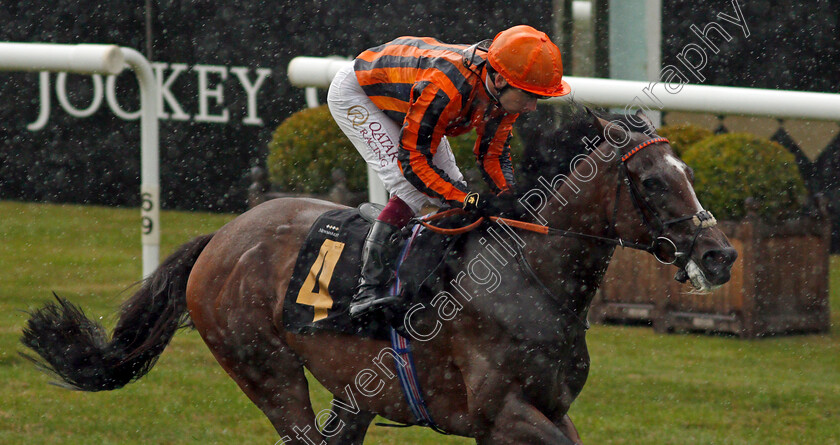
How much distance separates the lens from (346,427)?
13.3ft

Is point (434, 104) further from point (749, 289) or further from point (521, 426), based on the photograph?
point (749, 289)

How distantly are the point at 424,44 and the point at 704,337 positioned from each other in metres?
4.46

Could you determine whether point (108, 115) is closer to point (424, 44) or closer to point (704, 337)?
point (704, 337)

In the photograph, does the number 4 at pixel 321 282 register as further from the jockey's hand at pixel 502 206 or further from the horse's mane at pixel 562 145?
the horse's mane at pixel 562 145

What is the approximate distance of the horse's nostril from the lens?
9.64 feet

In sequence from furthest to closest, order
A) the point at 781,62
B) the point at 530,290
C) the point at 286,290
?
the point at 781,62 < the point at 286,290 < the point at 530,290

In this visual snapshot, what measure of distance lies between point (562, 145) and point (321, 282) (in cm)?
99

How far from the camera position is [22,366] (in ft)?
20.5

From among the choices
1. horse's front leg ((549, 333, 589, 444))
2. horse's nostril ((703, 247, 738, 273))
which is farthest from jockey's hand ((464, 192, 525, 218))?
horse's nostril ((703, 247, 738, 273))

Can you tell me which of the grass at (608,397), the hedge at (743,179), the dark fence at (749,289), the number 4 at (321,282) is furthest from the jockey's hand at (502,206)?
the hedge at (743,179)

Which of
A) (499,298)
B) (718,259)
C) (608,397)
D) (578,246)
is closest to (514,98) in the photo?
(578,246)

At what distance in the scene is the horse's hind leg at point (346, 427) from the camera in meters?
4.04

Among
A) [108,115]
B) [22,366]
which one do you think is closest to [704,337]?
[22,366]

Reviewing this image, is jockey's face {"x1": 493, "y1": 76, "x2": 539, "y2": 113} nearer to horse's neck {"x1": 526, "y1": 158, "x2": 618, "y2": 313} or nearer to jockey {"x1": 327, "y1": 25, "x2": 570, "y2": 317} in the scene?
jockey {"x1": 327, "y1": 25, "x2": 570, "y2": 317}
